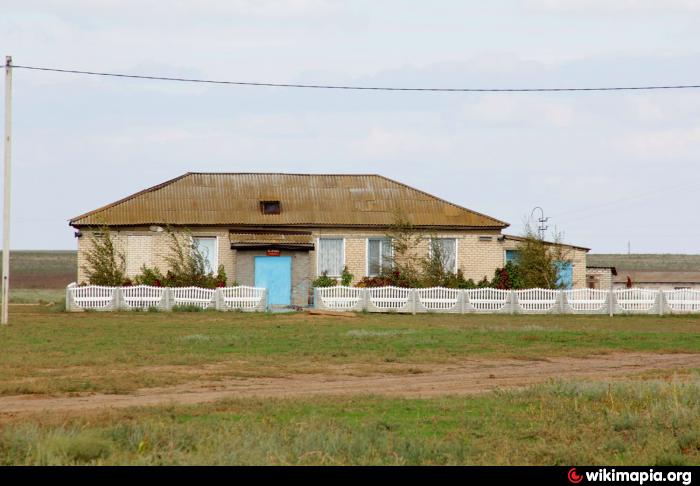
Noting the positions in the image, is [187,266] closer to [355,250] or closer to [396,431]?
[355,250]

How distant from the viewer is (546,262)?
44250 mm

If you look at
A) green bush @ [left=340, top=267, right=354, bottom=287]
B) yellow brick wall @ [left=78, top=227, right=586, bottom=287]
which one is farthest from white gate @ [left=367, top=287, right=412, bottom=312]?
yellow brick wall @ [left=78, top=227, right=586, bottom=287]

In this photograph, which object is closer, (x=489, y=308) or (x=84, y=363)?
(x=84, y=363)

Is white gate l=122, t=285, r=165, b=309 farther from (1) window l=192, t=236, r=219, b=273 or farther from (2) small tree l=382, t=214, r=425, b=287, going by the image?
(2) small tree l=382, t=214, r=425, b=287

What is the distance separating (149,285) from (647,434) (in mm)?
32038

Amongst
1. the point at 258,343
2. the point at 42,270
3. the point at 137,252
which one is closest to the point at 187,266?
the point at 137,252

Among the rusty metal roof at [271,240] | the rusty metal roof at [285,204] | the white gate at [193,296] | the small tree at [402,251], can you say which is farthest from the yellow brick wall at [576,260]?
the white gate at [193,296]

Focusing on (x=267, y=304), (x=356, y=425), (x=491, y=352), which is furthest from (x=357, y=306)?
(x=356, y=425)

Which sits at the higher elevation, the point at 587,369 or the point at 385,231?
the point at 385,231

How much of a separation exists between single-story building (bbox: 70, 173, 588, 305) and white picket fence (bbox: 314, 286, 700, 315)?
13.8 feet

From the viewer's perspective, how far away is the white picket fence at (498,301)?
134ft

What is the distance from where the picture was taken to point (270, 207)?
4638 cm
